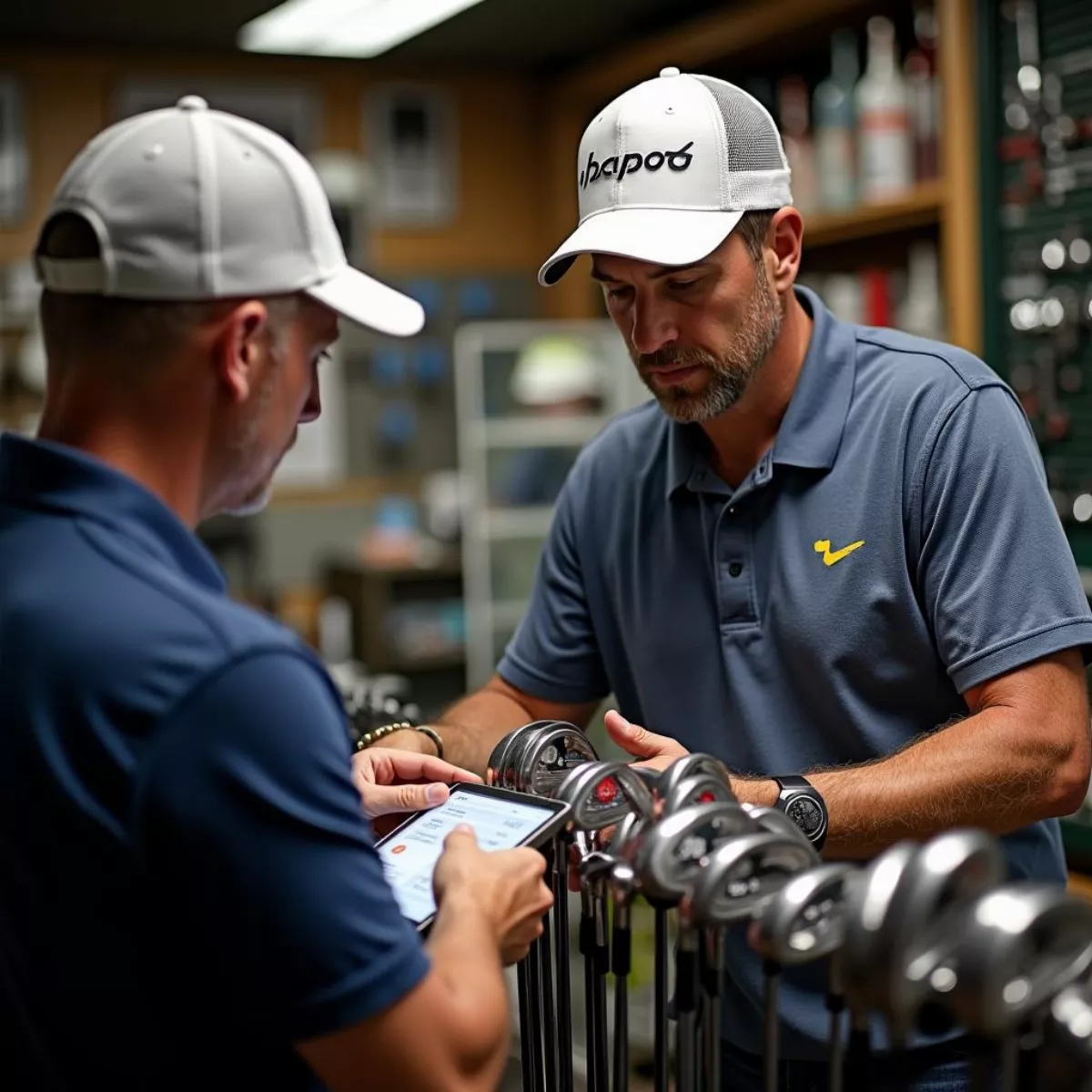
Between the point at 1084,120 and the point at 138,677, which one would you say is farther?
the point at 1084,120

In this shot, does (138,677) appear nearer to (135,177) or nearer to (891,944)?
(135,177)

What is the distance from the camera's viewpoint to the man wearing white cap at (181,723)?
0.90m

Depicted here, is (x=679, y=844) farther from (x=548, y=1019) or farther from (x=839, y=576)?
(x=839, y=576)

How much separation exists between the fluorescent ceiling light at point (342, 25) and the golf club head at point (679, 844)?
14.0 feet

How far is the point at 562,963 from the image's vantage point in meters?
1.31

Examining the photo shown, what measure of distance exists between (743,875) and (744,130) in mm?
981

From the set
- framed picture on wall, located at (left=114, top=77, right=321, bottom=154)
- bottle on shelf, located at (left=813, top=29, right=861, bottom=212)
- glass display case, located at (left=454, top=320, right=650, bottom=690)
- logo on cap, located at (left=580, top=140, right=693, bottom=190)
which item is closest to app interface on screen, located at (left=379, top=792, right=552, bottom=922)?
logo on cap, located at (left=580, top=140, right=693, bottom=190)

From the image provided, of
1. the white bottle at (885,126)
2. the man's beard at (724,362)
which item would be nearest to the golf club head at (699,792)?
the man's beard at (724,362)

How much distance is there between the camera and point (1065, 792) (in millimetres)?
1556

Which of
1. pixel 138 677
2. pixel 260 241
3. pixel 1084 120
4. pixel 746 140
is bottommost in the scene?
pixel 138 677

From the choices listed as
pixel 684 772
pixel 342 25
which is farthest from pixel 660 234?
pixel 342 25

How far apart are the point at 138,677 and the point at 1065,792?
1073mm

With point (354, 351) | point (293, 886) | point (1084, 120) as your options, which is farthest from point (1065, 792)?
point (354, 351)

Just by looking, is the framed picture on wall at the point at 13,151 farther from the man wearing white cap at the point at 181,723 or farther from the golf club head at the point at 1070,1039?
the golf club head at the point at 1070,1039
